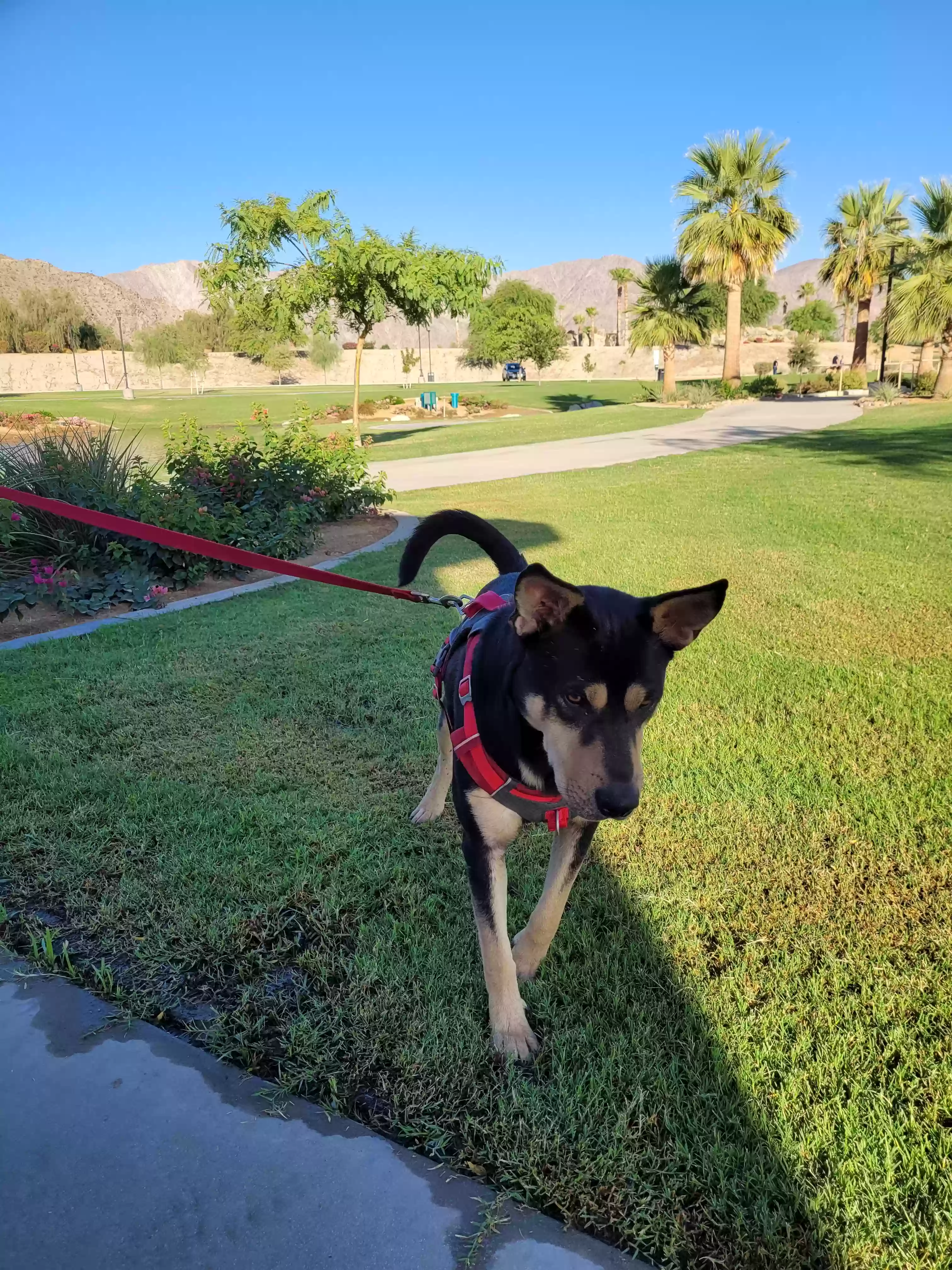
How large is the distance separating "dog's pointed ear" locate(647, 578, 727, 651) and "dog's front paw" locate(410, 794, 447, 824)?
158 centimetres

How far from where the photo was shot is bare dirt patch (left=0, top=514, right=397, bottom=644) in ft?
19.6

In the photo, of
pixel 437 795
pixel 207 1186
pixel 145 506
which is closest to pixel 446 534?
pixel 437 795

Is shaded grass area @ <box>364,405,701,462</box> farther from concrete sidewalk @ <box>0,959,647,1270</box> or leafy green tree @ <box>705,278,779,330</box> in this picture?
concrete sidewalk @ <box>0,959,647,1270</box>

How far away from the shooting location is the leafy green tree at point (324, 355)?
81.8 metres

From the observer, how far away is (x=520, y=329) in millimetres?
70625

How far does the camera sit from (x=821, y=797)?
11.1 feet

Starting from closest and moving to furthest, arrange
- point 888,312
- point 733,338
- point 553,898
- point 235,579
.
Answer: point 553,898, point 235,579, point 888,312, point 733,338

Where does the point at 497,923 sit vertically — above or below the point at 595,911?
above

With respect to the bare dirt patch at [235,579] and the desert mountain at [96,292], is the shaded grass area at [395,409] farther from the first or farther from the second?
the desert mountain at [96,292]

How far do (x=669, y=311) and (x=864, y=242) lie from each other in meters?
12.2

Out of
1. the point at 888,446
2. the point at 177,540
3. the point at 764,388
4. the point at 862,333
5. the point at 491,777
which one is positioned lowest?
the point at 491,777

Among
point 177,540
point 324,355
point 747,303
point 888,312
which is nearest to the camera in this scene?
point 177,540

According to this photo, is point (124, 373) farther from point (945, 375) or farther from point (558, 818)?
point (558, 818)

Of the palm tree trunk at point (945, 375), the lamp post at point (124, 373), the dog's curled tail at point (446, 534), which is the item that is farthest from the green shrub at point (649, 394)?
the lamp post at point (124, 373)
